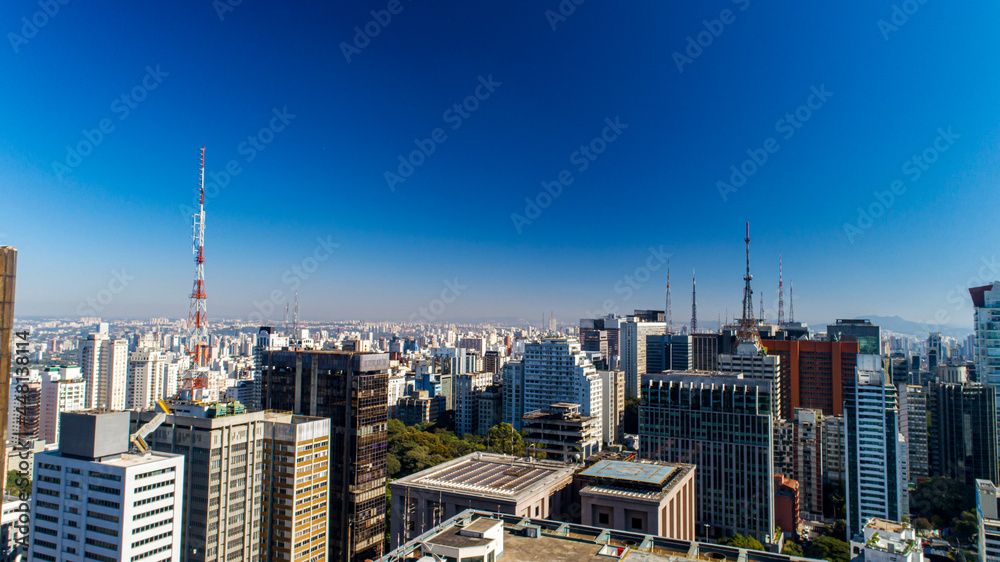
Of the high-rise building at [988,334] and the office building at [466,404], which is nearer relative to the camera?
the high-rise building at [988,334]

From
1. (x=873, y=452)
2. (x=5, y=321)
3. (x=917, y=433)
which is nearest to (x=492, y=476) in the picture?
(x=5, y=321)

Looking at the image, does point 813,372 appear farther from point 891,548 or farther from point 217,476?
point 217,476

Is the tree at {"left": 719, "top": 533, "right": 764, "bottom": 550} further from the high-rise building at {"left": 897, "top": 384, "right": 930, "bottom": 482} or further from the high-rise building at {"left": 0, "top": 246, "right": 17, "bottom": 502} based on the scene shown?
the high-rise building at {"left": 0, "top": 246, "right": 17, "bottom": 502}

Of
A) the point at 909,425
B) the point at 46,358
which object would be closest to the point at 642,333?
the point at 909,425

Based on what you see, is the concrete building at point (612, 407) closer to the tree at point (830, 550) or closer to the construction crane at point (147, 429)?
the tree at point (830, 550)

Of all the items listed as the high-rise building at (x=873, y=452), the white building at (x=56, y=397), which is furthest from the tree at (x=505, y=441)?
the white building at (x=56, y=397)

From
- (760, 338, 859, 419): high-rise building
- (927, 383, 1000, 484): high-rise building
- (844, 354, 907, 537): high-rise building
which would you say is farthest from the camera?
(760, 338, 859, 419): high-rise building

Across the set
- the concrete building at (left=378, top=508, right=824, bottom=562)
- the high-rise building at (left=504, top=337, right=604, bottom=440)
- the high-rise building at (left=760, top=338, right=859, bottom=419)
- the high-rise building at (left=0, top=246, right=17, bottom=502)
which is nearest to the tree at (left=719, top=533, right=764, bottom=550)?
the concrete building at (left=378, top=508, right=824, bottom=562)
